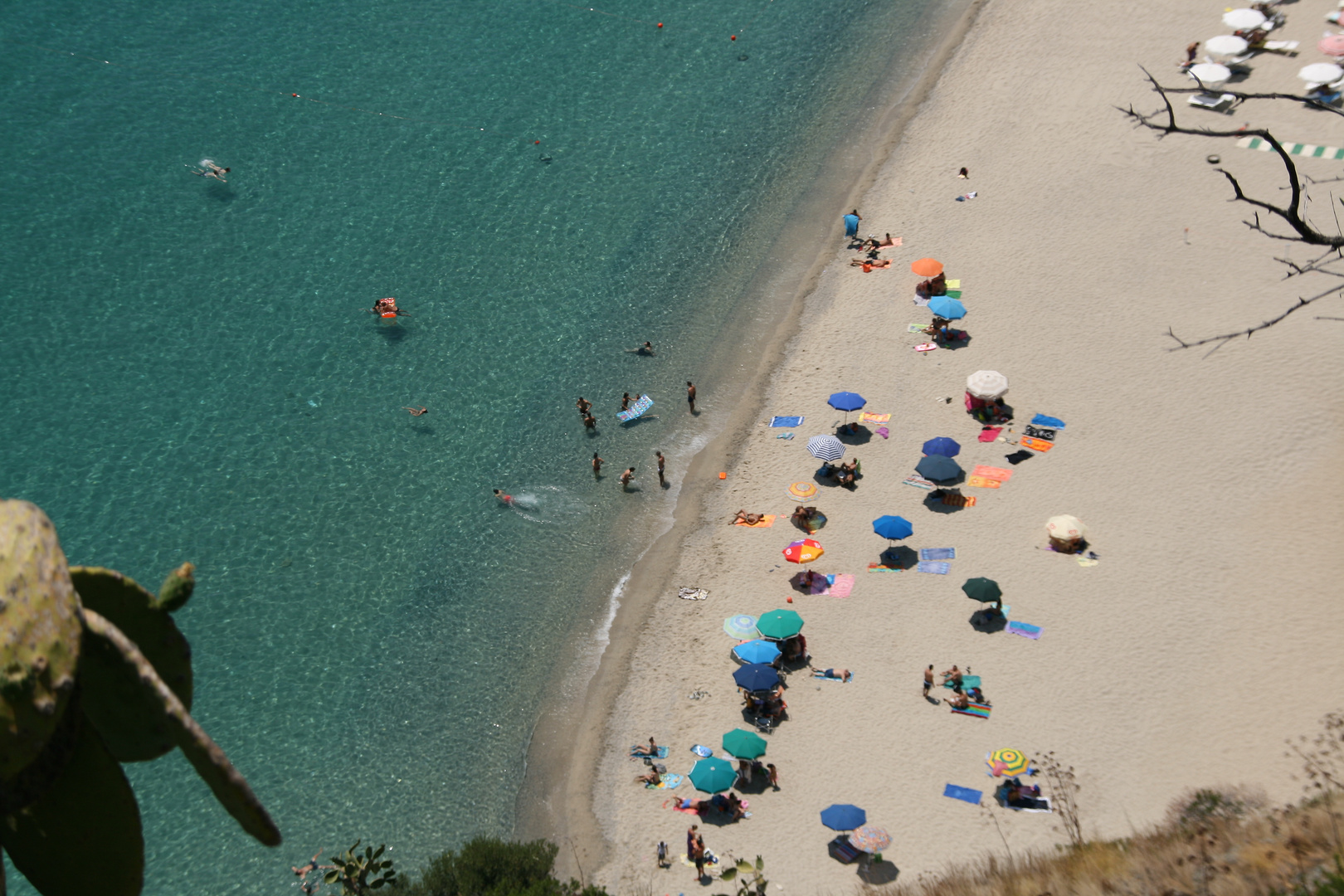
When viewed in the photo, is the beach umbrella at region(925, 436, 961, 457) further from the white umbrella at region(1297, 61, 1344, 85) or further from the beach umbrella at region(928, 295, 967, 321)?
the white umbrella at region(1297, 61, 1344, 85)

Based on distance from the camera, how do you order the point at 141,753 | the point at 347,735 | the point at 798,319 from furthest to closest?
the point at 798,319, the point at 347,735, the point at 141,753

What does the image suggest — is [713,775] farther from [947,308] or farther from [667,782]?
[947,308]

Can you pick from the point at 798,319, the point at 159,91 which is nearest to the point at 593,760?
the point at 798,319

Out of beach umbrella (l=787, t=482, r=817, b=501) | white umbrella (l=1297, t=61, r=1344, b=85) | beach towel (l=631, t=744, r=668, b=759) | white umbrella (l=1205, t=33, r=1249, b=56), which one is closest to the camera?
beach towel (l=631, t=744, r=668, b=759)

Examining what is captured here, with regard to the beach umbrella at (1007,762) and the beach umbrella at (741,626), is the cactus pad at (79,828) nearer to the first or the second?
the beach umbrella at (1007,762)

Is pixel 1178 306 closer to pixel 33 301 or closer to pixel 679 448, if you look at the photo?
pixel 679 448

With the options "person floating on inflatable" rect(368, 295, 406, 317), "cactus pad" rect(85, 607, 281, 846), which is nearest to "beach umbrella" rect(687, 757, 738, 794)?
"cactus pad" rect(85, 607, 281, 846)
